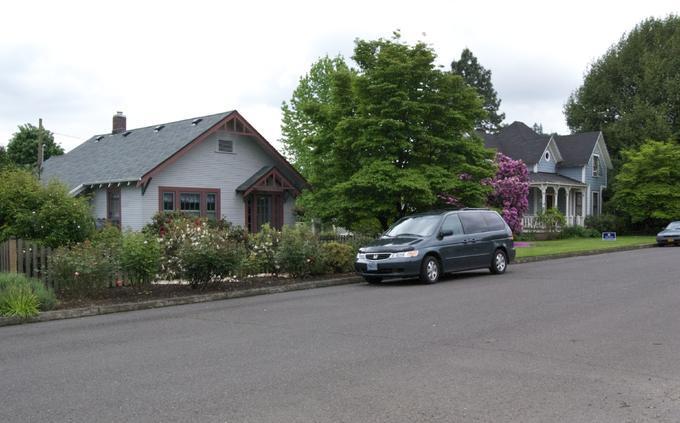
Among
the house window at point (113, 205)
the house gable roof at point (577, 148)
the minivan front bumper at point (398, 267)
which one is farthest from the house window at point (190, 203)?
the house gable roof at point (577, 148)

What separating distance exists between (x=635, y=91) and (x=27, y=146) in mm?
52980

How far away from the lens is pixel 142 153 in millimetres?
25922

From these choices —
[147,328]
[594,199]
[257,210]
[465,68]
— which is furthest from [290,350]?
[465,68]

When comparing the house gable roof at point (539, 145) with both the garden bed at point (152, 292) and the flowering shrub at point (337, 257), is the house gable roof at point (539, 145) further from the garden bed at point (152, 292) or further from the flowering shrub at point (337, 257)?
the garden bed at point (152, 292)

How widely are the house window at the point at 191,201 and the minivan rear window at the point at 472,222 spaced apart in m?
11.9

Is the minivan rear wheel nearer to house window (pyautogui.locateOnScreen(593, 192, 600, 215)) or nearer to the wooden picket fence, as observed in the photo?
the wooden picket fence

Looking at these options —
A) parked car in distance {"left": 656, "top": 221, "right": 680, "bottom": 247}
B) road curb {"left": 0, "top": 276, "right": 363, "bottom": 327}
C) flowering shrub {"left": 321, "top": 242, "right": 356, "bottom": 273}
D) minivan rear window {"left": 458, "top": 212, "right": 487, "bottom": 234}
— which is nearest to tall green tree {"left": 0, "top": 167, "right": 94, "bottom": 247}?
road curb {"left": 0, "top": 276, "right": 363, "bottom": 327}

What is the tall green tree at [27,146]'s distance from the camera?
2160 inches

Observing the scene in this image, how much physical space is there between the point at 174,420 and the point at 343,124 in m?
13.5

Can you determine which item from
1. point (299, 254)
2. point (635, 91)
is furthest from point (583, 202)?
point (299, 254)

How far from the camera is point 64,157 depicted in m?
32.8

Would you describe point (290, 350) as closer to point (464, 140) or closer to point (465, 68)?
point (464, 140)

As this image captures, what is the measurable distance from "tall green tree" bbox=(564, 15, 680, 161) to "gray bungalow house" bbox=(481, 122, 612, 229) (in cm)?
326

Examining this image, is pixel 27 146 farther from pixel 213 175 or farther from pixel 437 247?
pixel 437 247
